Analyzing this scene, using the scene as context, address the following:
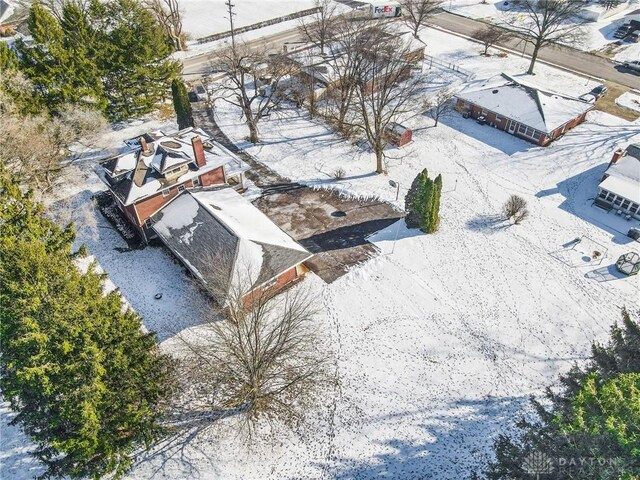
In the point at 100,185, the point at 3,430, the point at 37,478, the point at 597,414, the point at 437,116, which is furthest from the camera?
the point at 437,116

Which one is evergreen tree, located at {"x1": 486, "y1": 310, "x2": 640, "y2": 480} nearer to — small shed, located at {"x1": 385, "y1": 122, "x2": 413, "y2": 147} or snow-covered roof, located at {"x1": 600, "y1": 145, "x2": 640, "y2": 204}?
snow-covered roof, located at {"x1": 600, "y1": 145, "x2": 640, "y2": 204}

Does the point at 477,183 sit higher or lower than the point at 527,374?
higher

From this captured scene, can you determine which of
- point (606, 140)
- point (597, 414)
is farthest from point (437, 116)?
point (597, 414)

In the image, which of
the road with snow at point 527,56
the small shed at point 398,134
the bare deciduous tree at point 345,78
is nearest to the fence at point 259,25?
the road with snow at point 527,56

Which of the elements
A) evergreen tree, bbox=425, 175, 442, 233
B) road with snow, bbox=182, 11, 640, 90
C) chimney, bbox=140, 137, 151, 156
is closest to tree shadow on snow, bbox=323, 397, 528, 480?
evergreen tree, bbox=425, 175, 442, 233

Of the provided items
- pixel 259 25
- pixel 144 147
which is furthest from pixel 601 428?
pixel 259 25

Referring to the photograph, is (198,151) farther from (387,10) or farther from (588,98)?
(387,10)

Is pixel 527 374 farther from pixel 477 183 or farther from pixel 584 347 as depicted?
pixel 477 183
